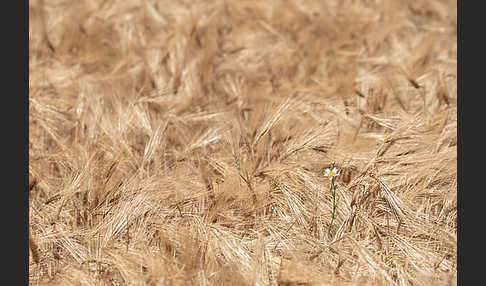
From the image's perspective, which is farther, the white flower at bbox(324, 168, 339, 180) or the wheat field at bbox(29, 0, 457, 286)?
the white flower at bbox(324, 168, 339, 180)

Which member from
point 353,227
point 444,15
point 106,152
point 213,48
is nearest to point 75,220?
point 106,152

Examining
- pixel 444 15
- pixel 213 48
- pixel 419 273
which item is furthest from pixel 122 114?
pixel 444 15

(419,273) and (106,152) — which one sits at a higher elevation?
(106,152)

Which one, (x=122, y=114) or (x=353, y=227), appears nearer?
(x=353, y=227)

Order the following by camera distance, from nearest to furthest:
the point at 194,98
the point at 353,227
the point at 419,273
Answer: the point at 419,273 → the point at 353,227 → the point at 194,98

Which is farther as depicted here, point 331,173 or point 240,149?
point 240,149

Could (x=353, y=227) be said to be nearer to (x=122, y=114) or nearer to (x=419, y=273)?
(x=419, y=273)

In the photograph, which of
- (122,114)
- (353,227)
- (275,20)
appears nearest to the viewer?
(353,227)

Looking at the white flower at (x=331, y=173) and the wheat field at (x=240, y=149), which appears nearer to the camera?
the wheat field at (x=240, y=149)
